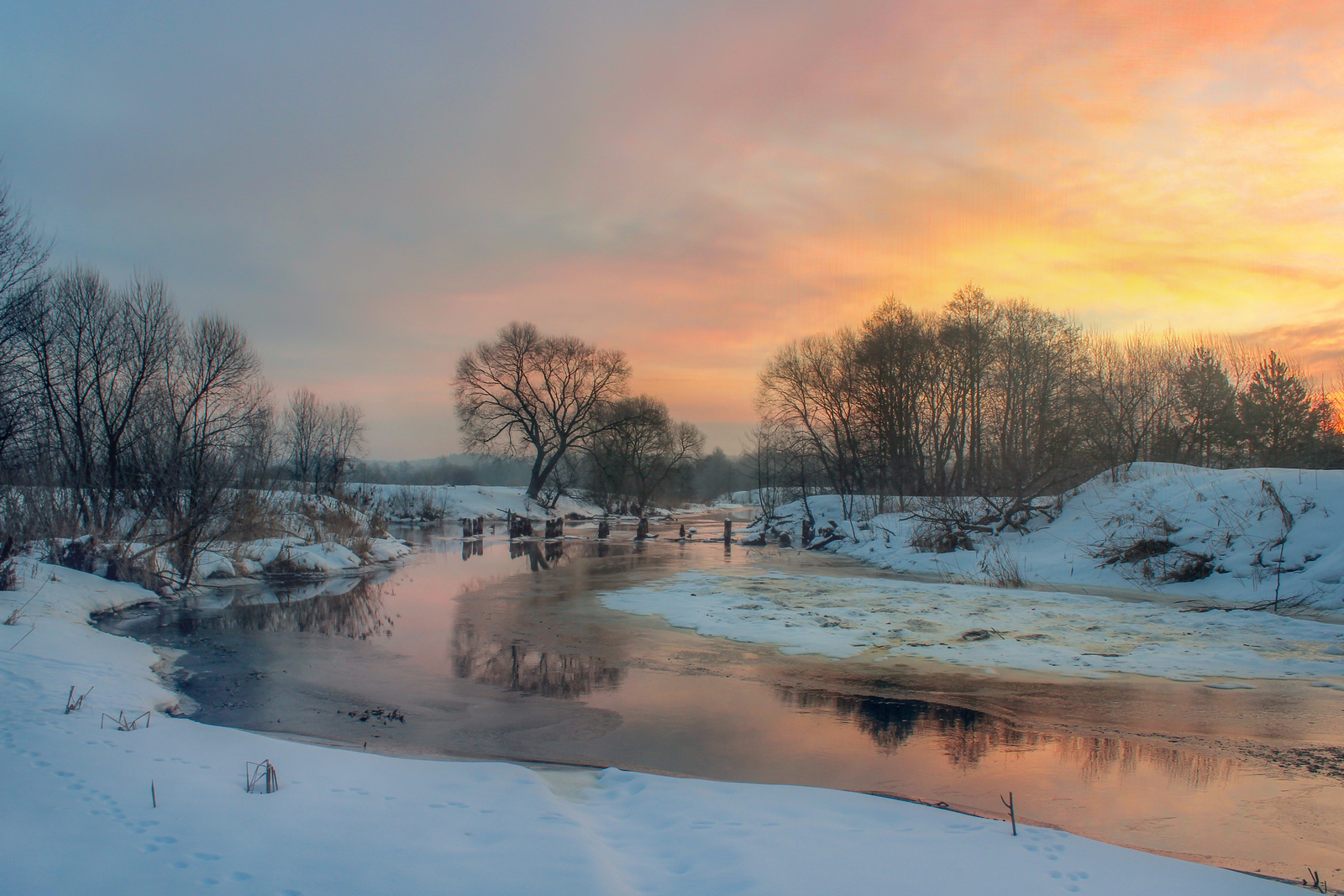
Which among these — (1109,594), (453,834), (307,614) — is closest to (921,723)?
(453,834)

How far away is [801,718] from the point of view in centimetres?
627

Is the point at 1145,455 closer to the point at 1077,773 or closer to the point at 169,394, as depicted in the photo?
the point at 1077,773

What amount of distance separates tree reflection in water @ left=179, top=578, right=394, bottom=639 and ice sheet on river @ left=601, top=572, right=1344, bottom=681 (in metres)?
4.09

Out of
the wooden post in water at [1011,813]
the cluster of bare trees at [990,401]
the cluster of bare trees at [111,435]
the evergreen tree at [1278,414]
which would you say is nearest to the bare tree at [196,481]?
the cluster of bare trees at [111,435]

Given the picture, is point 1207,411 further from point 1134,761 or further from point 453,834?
point 453,834

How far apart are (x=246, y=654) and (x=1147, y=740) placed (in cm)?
939

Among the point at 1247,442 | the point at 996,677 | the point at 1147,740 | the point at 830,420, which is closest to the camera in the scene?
the point at 1147,740

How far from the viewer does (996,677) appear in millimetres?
7637

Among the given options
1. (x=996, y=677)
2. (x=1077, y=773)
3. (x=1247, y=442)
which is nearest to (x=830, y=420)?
(x=1247, y=442)

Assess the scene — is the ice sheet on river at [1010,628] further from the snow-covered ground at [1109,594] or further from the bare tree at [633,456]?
the bare tree at [633,456]

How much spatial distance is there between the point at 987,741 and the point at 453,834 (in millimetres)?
4155

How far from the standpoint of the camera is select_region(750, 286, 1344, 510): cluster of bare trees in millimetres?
29281

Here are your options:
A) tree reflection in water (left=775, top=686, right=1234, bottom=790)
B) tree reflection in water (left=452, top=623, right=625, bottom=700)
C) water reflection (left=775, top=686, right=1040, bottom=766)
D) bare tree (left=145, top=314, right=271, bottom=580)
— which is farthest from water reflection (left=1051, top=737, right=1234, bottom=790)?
bare tree (left=145, top=314, right=271, bottom=580)

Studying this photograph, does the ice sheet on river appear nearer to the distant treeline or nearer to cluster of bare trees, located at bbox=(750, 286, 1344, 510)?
cluster of bare trees, located at bbox=(750, 286, 1344, 510)
